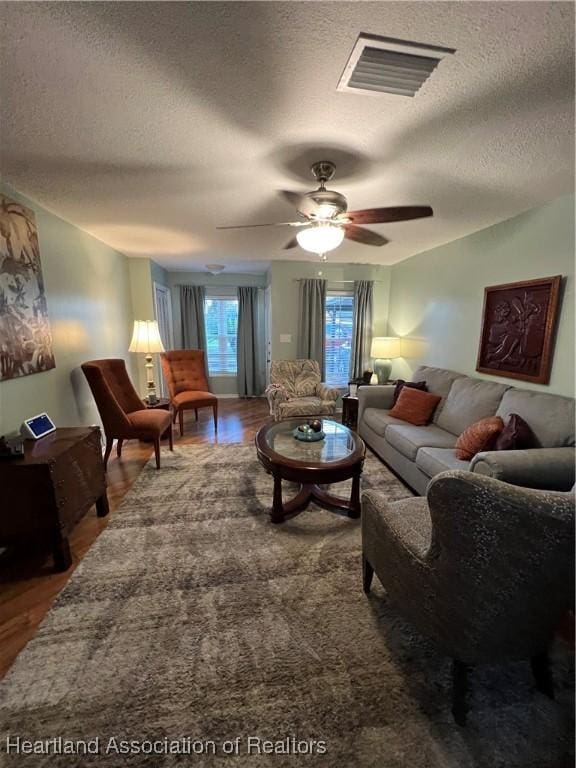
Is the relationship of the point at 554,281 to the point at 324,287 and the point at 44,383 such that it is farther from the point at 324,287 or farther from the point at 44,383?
the point at 44,383

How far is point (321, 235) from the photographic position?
6.37 feet

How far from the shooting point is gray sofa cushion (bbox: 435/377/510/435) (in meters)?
2.62

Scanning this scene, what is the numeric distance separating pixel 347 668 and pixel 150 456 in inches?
107

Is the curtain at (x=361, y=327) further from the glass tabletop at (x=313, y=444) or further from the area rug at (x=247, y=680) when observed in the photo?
the area rug at (x=247, y=680)

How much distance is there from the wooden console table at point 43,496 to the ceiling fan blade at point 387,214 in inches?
93.0

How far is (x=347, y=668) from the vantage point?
Answer: 1.28m

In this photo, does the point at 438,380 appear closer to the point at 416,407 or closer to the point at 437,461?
the point at 416,407

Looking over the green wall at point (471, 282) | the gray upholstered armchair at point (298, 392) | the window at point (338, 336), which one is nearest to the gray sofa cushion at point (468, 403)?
the green wall at point (471, 282)

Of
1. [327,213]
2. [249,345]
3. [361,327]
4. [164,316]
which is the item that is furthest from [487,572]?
[164,316]

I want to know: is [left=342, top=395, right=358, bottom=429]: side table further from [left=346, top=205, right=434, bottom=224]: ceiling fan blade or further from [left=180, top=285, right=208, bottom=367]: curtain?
[left=180, top=285, right=208, bottom=367]: curtain

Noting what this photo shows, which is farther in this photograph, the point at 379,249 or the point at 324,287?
the point at 324,287

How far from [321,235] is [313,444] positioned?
1531mm

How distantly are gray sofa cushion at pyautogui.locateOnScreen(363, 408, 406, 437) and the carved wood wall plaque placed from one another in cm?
99

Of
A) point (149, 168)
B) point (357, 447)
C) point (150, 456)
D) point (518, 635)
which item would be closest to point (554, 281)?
point (357, 447)
